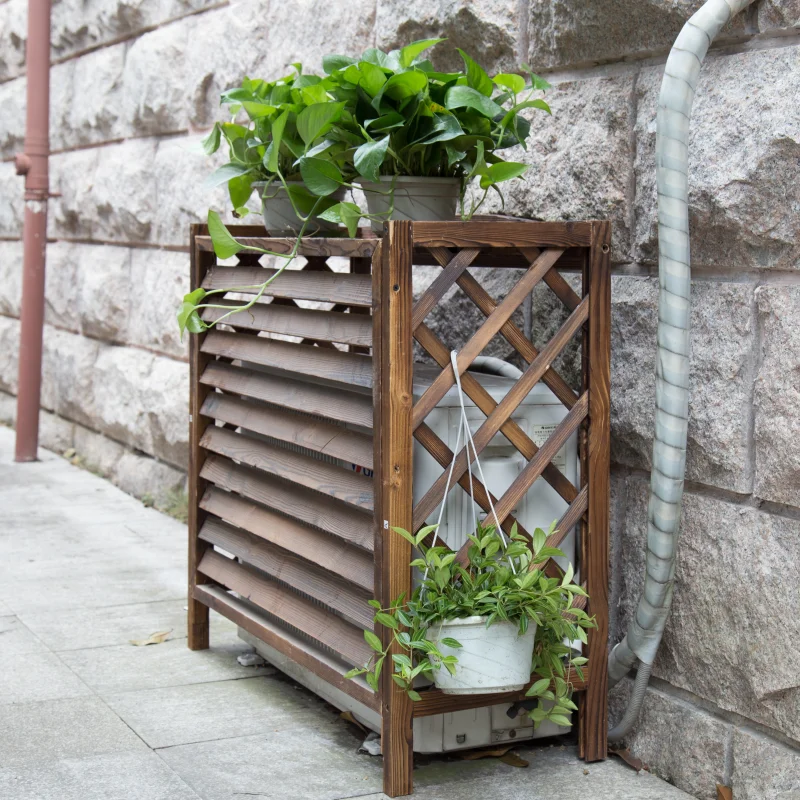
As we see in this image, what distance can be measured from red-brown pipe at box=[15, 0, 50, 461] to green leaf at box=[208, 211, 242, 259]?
3.86m

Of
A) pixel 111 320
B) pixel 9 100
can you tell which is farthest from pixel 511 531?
pixel 9 100

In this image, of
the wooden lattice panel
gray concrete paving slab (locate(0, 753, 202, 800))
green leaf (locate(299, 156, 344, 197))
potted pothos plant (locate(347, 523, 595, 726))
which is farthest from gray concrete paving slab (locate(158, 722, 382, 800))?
green leaf (locate(299, 156, 344, 197))

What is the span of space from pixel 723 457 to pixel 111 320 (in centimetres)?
418

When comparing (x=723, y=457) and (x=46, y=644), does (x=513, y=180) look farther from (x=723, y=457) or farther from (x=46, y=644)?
(x=46, y=644)

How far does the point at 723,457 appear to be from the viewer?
2.62 meters

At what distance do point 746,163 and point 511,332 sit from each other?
0.62m

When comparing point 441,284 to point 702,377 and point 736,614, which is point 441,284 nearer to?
point 702,377

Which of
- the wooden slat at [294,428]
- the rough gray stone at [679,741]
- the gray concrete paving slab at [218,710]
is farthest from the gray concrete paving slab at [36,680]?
the rough gray stone at [679,741]

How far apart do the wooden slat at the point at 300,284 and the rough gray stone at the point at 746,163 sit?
762 mm

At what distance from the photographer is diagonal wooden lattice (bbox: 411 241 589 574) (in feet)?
8.62

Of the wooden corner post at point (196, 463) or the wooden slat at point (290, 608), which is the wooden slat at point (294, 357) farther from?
the wooden slat at point (290, 608)

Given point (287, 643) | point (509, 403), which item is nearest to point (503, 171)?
point (509, 403)

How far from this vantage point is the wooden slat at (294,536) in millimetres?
2779

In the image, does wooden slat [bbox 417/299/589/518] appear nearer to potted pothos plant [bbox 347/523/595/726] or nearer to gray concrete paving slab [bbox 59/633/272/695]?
potted pothos plant [bbox 347/523/595/726]
